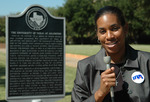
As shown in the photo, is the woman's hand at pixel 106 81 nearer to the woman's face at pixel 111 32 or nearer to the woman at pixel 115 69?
the woman at pixel 115 69

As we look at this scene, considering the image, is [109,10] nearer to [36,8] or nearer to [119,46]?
[119,46]

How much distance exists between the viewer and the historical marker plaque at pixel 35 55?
562cm

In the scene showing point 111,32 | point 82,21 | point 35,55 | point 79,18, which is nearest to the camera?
point 111,32

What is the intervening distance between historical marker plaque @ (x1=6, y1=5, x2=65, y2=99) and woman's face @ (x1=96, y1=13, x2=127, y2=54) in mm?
3961

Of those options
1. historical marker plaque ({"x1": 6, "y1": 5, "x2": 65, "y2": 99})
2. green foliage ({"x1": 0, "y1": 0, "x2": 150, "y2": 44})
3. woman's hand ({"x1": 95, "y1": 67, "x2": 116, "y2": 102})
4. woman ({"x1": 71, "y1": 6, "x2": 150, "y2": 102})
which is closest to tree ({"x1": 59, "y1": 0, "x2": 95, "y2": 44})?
green foliage ({"x1": 0, "y1": 0, "x2": 150, "y2": 44})

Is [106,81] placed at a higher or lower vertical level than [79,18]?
lower

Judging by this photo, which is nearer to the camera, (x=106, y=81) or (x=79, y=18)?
(x=106, y=81)

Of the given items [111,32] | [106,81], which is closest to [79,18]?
[111,32]

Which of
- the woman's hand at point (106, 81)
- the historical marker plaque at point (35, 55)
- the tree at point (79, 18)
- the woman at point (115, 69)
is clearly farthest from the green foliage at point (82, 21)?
the woman's hand at point (106, 81)

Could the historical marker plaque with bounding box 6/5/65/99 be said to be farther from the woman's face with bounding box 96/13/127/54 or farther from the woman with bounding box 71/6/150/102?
the woman's face with bounding box 96/13/127/54

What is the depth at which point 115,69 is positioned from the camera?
1.90 metres

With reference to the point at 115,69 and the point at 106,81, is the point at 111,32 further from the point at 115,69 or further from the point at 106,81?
the point at 106,81

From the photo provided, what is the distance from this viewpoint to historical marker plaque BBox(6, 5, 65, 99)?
18.4ft

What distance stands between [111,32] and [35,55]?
403 cm
